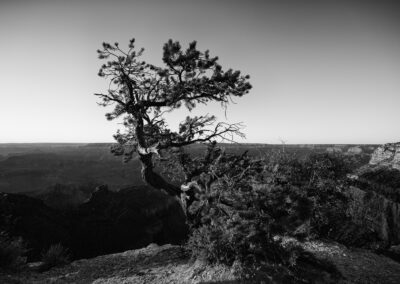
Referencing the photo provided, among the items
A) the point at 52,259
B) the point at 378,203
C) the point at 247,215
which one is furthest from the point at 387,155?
the point at 52,259

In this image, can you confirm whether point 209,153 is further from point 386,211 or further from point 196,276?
point 386,211

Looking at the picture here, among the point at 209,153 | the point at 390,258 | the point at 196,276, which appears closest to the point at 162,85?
the point at 209,153

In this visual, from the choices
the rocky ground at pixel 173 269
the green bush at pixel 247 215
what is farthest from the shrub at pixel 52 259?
the green bush at pixel 247 215

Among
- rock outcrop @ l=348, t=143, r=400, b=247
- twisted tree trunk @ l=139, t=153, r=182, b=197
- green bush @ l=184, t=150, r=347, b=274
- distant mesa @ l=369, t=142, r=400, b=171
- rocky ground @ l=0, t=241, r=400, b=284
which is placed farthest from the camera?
distant mesa @ l=369, t=142, r=400, b=171

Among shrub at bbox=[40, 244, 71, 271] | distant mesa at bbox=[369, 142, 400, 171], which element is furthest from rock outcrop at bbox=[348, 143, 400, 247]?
shrub at bbox=[40, 244, 71, 271]

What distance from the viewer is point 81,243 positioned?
17.4m

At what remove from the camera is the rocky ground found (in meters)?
6.39

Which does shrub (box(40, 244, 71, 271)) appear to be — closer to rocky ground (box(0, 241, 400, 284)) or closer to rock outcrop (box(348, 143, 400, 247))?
rocky ground (box(0, 241, 400, 284))

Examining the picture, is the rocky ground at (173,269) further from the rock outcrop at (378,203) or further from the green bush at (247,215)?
the rock outcrop at (378,203)

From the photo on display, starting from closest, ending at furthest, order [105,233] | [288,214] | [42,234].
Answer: [288,214] < [42,234] < [105,233]

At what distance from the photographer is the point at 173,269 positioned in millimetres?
7305

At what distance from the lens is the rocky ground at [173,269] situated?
21.0ft

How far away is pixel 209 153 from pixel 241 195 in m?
3.41

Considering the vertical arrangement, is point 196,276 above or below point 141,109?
below
